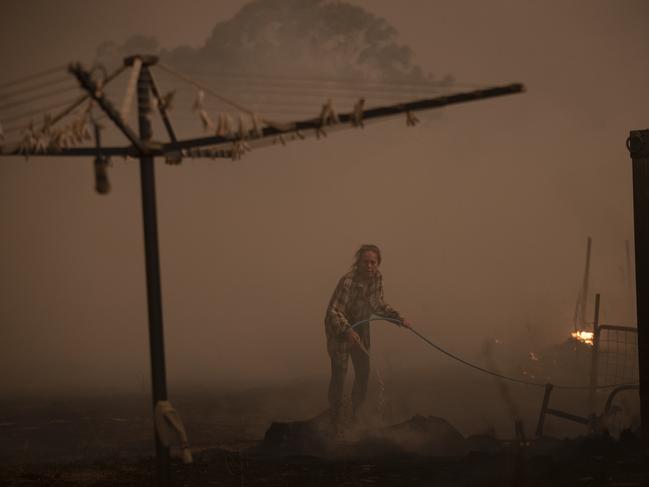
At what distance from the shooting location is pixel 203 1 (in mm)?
11383

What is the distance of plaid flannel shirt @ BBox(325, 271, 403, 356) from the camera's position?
27.8ft

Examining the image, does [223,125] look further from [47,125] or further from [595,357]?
[595,357]

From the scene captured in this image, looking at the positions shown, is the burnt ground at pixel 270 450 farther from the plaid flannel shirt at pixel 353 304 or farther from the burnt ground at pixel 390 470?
the plaid flannel shirt at pixel 353 304

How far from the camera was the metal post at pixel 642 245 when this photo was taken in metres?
6.76

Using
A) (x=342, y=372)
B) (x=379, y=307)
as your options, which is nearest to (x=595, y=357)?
(x=379, y=307)

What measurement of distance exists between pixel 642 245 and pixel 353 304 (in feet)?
9.62

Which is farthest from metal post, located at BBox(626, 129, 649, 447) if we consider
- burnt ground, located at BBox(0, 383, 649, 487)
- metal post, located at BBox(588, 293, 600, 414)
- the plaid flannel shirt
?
the plaid flannel shirt

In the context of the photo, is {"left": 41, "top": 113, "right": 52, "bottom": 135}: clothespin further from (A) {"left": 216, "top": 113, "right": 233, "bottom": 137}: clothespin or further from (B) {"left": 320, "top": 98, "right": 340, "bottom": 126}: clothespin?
(B) {"left": 320, "top": 98, "right": 340, "bottom": 126}: clothespin

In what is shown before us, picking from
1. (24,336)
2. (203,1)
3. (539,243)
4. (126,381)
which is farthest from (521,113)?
(24,336)

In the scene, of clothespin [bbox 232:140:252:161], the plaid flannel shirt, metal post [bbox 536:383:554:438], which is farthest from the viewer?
the plaid flannel shirt

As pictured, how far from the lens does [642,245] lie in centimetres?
687

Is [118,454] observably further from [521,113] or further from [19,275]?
[521,113]

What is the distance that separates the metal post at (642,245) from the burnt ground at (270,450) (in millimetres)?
425

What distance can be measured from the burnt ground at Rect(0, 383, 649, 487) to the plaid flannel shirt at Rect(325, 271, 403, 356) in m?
1.01
